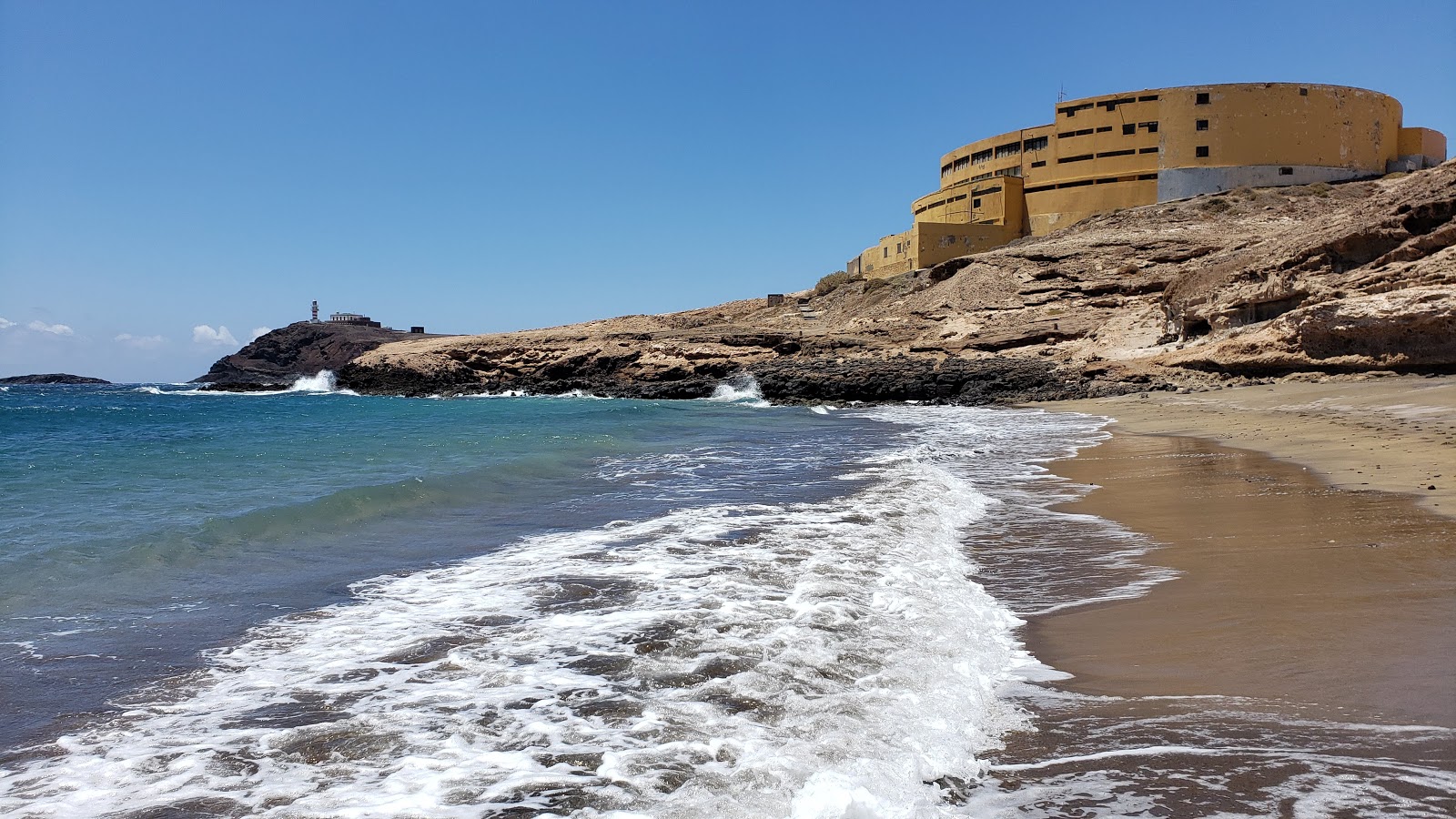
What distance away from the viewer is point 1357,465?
9109 millimetres

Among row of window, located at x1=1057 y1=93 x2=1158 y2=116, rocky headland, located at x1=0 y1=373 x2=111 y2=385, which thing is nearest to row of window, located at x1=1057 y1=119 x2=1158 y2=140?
row of window, located at x1=1057 y1=93 x2=1158 y2=116

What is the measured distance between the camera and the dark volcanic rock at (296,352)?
82.9m

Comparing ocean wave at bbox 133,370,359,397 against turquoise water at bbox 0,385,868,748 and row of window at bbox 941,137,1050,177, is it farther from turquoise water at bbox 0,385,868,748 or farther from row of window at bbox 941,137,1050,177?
turquoise water at bbox 0,385,868,748

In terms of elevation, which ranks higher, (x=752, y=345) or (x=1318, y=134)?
(x=1318, y=134)

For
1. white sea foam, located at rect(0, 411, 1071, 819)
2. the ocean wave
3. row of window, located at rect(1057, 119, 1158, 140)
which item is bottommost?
white sea foam, located at rect(0, 411, 1071, 819)

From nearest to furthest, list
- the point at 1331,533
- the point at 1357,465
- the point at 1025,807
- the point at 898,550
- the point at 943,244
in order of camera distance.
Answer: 1. the point at 1025,807
2. the point at 1331,533
3. the point at 898,550
4. the point at 1357,465
5. the point at 943,244

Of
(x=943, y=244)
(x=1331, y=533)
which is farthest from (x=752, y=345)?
(x=1331, y=533)

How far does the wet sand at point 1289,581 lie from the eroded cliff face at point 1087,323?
29.6 ft

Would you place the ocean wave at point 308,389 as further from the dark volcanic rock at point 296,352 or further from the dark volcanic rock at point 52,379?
the dark volcanic rock at point 52,379

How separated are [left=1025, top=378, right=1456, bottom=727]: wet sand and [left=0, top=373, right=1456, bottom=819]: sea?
0.84 feet

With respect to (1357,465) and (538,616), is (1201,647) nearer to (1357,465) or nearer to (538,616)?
→ (538,616)

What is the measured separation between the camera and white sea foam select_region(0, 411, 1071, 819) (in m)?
2.99

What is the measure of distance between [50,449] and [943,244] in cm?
3939

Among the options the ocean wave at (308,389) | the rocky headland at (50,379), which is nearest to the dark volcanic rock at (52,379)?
the rocky headland at (50,379)
